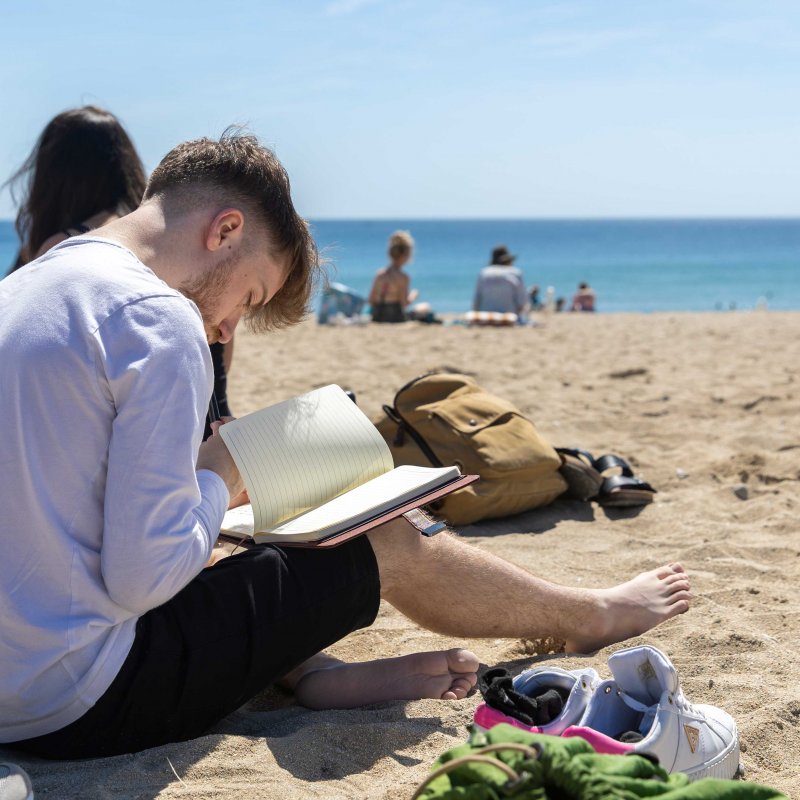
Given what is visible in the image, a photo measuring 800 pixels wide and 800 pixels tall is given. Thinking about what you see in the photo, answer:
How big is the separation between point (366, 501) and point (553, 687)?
0.56m

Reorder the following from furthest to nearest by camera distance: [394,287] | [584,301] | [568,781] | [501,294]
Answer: [584,301] → [501,294] → [394,287] → [568,781]

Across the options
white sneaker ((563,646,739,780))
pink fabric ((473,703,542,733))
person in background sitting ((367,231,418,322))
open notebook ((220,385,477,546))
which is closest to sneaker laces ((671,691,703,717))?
white sneaker ((563,646,739,780))

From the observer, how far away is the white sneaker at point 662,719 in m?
1.91

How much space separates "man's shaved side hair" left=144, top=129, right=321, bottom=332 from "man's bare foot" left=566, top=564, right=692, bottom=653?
47.8 inches

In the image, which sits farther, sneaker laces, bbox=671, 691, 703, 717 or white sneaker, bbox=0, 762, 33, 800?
sneaker laces, bbox=671, 691, 703, 717

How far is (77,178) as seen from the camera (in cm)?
371

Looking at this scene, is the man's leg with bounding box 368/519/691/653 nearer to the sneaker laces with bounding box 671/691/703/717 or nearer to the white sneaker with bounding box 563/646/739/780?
the white sneaker with bounding box 563/646/739/780

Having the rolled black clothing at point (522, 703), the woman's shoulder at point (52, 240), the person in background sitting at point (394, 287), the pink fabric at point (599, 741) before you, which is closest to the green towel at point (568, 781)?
the pink fabric at point (599, 741)

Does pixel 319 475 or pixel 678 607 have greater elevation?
pixel 319 475

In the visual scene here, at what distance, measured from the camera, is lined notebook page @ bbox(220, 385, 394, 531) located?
2139mm

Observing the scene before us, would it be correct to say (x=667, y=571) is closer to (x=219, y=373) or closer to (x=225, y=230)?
(x=225, y=230)

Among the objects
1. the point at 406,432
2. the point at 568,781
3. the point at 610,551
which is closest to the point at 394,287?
the point at 406,432

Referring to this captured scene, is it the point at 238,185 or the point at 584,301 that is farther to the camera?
the point at 584,301

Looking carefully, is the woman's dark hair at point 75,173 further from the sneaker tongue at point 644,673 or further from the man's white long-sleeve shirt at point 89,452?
the sneaker tongue at point 644,673
